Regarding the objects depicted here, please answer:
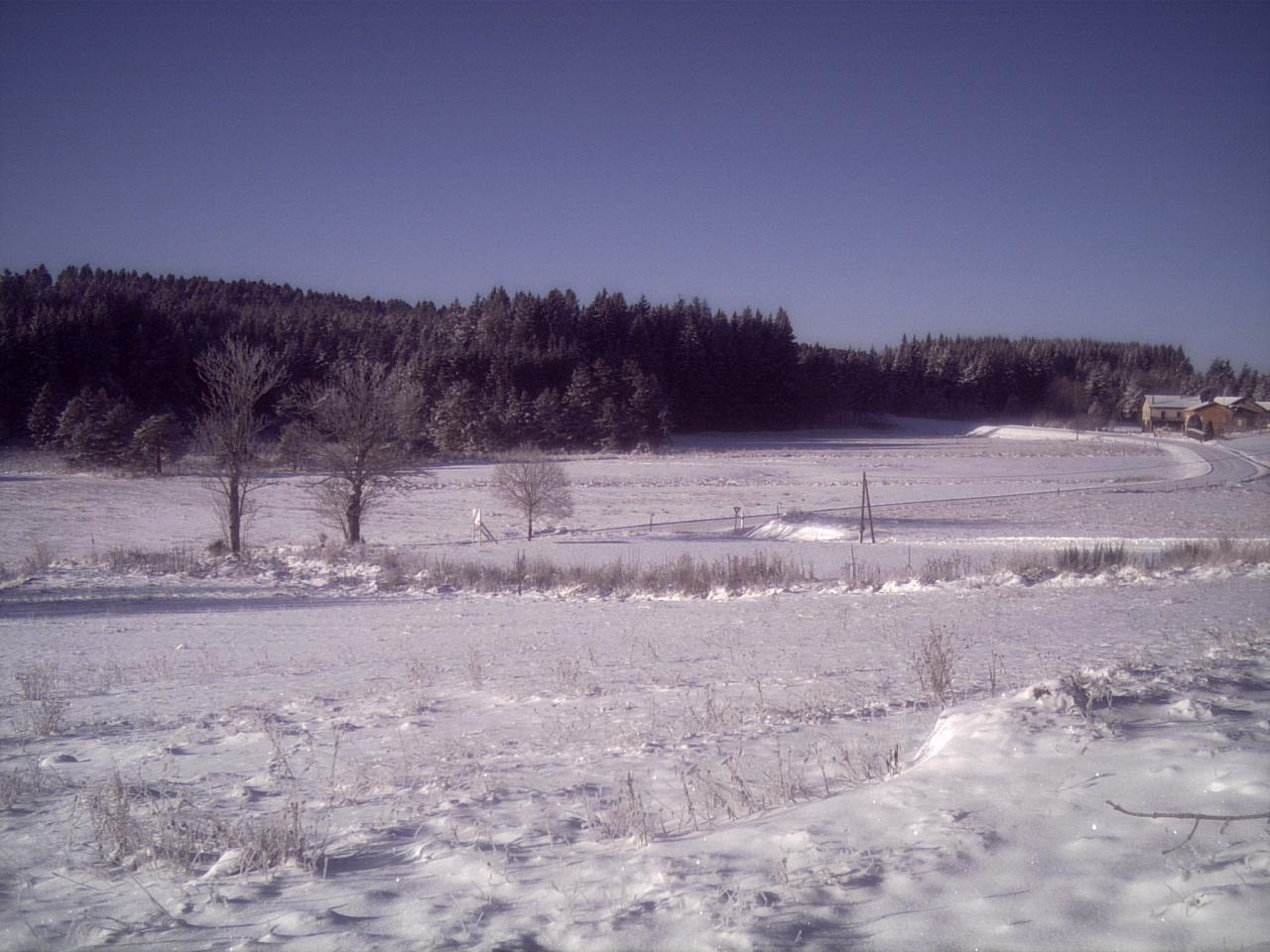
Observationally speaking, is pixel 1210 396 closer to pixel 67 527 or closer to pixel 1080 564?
pixel 1080 564

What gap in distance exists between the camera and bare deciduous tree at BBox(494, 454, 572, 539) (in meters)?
35.8

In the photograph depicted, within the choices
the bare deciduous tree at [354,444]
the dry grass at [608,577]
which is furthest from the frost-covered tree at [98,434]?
the dry grass at [608,577]

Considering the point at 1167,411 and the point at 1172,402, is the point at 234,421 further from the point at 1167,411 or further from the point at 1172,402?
the point at 1172,402

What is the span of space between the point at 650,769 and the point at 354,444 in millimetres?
25805

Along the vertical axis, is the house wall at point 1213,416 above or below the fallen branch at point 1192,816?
above

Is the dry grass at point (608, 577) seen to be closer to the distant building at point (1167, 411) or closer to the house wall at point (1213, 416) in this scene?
the house wall at point (1213, 416)

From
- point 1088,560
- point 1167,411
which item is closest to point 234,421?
point 1088,560

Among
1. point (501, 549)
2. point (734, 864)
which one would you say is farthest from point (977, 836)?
point (501, 549)

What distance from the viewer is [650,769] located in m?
6.12

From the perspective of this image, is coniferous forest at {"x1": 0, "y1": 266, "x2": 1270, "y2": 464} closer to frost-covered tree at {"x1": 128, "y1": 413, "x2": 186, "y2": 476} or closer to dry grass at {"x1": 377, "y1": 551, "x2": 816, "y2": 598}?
frost-covered tree at {"x1": 128, "y1": 413, "x2": 186, "y2": 476}

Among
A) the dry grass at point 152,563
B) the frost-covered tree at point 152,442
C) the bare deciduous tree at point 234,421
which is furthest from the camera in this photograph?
the frost-covered tree at point 152,442

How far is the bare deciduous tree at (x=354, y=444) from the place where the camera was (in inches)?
1163

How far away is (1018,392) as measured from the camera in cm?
14288

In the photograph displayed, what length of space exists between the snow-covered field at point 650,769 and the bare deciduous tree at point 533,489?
1870 cm
